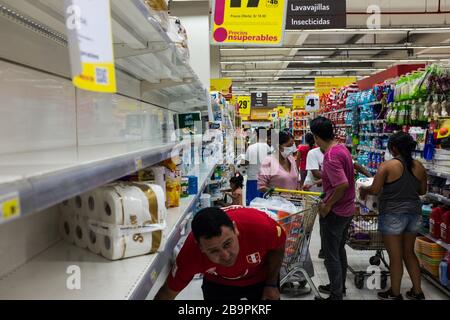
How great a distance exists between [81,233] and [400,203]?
10.8 ft

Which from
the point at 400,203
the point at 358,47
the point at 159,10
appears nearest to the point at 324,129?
the point at 400,203

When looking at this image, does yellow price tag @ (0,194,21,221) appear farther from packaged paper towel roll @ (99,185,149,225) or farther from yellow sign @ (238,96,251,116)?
yellow sign @ (238,96,251,116)

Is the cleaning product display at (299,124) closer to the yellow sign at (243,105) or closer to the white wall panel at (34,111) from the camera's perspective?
the yellow sign at (243,105)

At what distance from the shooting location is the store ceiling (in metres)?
11.6

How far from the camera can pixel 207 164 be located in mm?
5512

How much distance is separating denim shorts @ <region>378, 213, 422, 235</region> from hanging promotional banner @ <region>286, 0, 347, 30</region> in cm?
301

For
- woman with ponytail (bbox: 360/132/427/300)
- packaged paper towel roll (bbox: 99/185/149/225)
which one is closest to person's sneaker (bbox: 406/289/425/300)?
woman with ponytail (bbox: 360/132/427/300)

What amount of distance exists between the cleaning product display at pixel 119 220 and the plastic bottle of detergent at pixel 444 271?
3.65 meters

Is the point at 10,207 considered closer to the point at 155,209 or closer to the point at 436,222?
the point at 155,209

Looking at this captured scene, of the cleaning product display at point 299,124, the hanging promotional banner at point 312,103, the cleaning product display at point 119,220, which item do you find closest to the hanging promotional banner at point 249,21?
the cleaning product display at point 119,220

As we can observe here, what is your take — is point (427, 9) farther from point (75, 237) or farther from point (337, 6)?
point (75, 237)

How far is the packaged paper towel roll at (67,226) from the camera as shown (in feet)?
5.98

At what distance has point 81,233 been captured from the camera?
5.78ft

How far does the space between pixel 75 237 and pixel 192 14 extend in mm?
6033
